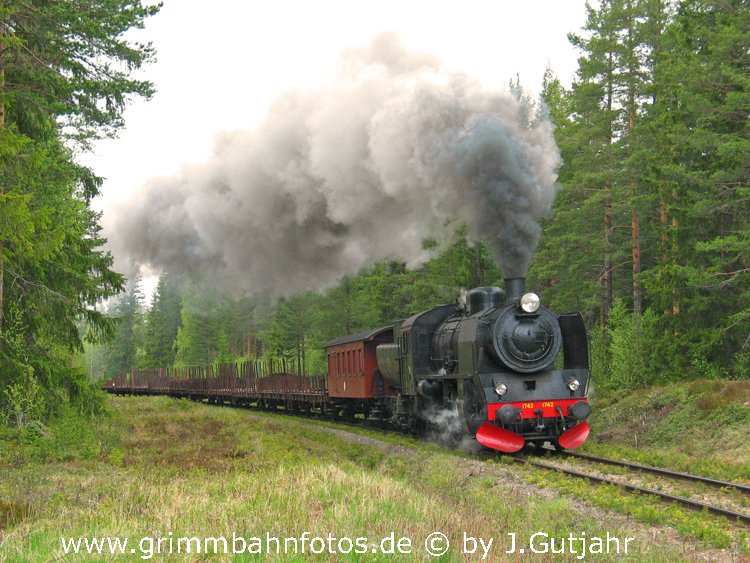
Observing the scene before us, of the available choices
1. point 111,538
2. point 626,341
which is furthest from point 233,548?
point 626,341

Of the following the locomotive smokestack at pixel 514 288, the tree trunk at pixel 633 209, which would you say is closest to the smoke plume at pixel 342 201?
the locomotive smokestack at pixel 514 288

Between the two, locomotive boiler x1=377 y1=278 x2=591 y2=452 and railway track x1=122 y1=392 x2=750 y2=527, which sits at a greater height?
locomotive boiler x1=377 y1=278 x2=591 y2=452

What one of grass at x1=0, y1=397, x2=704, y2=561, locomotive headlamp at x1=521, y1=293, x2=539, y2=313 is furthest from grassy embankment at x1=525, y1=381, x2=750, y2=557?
locomotive headlamp at x1=521, y1=293, x2=539, y2=313

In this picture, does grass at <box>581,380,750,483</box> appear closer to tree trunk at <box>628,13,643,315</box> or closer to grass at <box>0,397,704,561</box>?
grass at <box>0,397,704,561</box>

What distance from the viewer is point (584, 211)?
30.1m

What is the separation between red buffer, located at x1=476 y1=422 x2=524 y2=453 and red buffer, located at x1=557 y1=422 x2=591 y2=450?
86 cm

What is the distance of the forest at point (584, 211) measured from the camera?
1392 centimetres

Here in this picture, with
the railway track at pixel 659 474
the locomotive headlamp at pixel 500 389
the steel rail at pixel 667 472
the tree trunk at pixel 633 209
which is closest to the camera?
the railway track at pixel 659 474

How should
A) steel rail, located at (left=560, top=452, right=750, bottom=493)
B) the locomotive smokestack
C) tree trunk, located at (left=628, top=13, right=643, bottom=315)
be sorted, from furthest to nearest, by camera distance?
tree trunk, located at (left=628, top=13, right=643, bottom=315)
the locomotive smokestack
steel rail, located at (left=560, top=452, right=750, bottom=493)

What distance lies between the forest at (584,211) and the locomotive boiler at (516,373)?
8.76ft

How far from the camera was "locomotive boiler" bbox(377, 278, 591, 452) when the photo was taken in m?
13.4

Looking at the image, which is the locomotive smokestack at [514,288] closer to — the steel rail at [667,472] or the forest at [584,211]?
the forest at [584,211]

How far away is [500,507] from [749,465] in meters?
4.82

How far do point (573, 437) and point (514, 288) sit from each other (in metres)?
2.99
